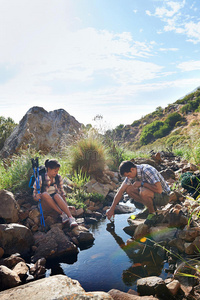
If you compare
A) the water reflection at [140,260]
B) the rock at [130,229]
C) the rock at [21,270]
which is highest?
the rock at [21,270]

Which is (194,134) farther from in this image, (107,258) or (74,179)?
(107,258)

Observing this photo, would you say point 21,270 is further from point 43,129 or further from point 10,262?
point 43,129

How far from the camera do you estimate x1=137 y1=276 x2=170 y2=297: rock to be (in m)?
2.56

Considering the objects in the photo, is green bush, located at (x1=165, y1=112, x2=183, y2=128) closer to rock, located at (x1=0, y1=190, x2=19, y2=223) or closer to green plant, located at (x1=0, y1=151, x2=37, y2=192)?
green plant, located at (x1=0, y1=151, x2=37, y2=192)

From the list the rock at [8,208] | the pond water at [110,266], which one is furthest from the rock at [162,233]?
the rock at [8,208]

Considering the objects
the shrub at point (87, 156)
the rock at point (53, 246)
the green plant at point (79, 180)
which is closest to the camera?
the rock at point (53, 246)

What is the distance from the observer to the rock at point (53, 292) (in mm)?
2145

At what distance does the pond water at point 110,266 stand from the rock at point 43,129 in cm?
761

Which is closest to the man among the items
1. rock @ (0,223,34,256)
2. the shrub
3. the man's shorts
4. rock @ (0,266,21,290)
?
the man's shorts

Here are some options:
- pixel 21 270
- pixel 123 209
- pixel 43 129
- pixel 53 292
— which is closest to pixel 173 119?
pixel 43 129

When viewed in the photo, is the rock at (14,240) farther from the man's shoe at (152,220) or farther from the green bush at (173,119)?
the green bush at (173,119)

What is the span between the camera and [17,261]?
3.40 metres

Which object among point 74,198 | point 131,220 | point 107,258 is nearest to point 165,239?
point 107,258

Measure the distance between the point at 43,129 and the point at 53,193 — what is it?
7614 millimetres
